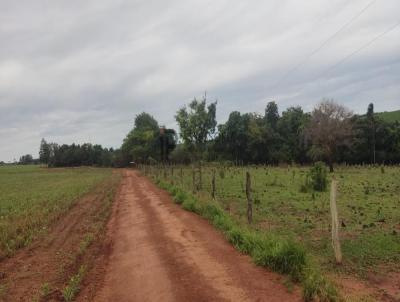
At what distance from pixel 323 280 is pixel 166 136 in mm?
82179

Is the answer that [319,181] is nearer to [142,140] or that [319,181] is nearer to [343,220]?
[343,220]

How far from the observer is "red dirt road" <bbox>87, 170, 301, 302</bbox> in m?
7.68

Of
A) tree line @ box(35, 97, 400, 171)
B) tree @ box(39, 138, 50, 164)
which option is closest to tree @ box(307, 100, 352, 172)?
tree line @ box(35, 97, 400, 171)

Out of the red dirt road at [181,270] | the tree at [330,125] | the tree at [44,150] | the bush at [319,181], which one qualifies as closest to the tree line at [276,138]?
the tree at [330,125]

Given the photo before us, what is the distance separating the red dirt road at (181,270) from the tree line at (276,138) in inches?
1414

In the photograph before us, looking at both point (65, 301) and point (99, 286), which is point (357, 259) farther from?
point (65, 301)

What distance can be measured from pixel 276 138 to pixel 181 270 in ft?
238

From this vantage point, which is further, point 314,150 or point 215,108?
point 215,108

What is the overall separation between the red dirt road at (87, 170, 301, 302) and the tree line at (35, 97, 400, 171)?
3591 centimetres

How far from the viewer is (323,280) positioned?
7371 millimetres

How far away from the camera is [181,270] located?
9.22 meters

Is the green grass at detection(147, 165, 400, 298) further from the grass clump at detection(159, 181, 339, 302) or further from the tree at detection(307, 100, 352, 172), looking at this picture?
the tree at detection(307, 100, 352, 172)

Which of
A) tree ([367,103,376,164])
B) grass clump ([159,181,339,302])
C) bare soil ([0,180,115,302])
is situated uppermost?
tree ([367,103,376,164])

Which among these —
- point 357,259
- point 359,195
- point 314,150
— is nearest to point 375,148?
point 314,150
